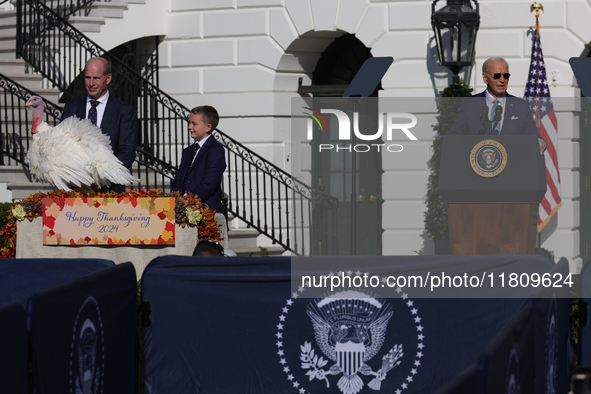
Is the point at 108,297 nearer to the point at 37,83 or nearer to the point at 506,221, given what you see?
the point at 506,221

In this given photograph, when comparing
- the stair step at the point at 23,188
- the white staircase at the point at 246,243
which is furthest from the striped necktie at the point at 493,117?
the stair step at the point at 23,188

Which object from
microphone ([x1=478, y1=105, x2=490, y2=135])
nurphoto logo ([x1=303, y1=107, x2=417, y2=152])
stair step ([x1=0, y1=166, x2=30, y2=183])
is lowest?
stair step ([x1=0, y1=166, x2=30, y2=183])

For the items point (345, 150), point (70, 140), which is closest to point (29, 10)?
point (345, 150)

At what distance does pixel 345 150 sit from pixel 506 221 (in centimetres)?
790

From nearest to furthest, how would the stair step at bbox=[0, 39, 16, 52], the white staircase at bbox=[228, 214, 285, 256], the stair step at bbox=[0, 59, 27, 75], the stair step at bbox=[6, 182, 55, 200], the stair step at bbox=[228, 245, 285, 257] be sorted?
the stair step at bbox=[6, 182, 55, 200] < the stair step at bbox=[228, 245, 285, 257] < the white staircase at bbox=[228, 214, 285, 256] < the stair step at bbox=[0, 59, 27, 75] < the stair step at bbox=[0, 39, 16, 52]

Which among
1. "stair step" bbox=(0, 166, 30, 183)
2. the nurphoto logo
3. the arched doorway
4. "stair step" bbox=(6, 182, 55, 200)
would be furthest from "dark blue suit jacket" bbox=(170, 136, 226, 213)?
the arched doorway

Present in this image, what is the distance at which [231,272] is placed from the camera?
215 inches

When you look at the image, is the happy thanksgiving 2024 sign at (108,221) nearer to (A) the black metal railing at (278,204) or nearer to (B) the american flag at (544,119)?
(A) the black metal railing at (278,204)

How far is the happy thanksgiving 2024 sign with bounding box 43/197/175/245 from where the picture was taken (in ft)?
23.7

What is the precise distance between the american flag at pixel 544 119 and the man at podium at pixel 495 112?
4.86 m

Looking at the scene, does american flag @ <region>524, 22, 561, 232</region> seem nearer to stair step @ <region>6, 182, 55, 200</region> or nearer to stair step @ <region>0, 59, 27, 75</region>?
stair step @ <region>6, 182, 55, 200</region>

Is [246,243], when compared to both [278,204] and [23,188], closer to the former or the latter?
[278,204]

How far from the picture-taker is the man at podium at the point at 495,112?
→ 24.5ft

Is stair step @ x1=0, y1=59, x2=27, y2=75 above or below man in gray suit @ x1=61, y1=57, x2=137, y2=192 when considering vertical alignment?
above
